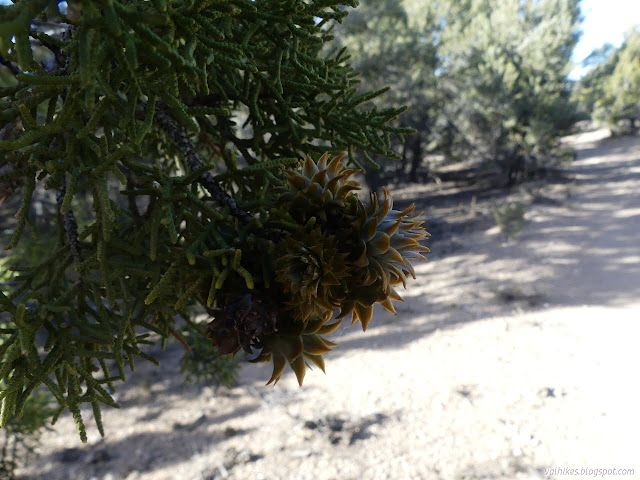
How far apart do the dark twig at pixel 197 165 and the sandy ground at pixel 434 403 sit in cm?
495

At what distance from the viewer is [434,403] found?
20.4 ft

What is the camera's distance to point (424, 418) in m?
5.96

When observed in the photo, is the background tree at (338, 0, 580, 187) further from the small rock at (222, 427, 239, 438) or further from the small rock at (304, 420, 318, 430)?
the small rock at (222, 427, 239, 438)

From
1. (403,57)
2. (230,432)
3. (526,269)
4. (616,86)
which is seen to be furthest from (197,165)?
(616,86)

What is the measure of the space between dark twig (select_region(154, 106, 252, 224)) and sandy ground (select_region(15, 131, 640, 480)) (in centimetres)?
495

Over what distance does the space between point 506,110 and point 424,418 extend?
14.0 m

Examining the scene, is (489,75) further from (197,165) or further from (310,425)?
(197,165)

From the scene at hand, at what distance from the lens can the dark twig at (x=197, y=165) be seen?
1.45 metres

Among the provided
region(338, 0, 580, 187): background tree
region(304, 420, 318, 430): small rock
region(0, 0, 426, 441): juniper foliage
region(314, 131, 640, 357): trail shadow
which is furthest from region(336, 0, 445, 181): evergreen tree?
region(0, 0, 426, 441): juniper foliage

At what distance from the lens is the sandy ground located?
5309mm

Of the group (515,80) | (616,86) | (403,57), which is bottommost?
(616,86)

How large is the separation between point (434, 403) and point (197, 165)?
229 inches

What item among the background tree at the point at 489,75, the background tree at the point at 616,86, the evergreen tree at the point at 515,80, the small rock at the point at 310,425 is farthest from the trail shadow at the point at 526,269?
the background tree at the point at 616,86

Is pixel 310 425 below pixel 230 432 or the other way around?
below
